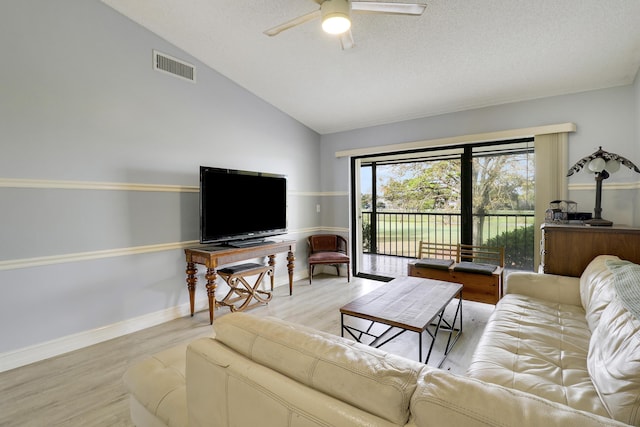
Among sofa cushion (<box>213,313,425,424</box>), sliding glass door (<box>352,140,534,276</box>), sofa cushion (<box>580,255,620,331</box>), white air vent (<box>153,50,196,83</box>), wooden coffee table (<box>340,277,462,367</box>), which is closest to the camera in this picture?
sofa cushion (<box>213,313,425,424</box>)

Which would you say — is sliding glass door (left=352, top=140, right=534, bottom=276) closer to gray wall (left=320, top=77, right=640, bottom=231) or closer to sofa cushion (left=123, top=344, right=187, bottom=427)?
gray wall (left=320, top=77, right=640, bottom=231)

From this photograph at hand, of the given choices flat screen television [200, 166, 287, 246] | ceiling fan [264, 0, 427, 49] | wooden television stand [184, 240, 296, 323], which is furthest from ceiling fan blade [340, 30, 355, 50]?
wooden television stand [184, 240, 296, 323]

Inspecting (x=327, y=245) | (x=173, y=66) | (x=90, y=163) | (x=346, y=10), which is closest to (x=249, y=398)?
(x=346, y=10)

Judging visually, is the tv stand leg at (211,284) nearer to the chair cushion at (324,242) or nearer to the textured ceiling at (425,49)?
the chair cushion at (324,242)

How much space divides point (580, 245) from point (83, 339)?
13.7 ft

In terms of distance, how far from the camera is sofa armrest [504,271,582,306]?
2.24 m

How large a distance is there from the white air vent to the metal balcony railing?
3800 mm

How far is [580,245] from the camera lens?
93.7 inches

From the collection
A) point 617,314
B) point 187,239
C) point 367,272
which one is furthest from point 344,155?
point 617,314

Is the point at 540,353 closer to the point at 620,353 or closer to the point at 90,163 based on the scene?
the point at 620,353

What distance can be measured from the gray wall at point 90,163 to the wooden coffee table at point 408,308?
1993 mm

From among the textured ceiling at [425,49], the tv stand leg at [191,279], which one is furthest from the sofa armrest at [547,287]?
the tv stand leg at [191,279]

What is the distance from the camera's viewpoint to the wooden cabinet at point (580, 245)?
2.21 m

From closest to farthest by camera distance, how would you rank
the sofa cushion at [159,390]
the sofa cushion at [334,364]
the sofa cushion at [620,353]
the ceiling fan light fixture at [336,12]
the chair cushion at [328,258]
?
the sofa cushion at [334,364] < the sofa cushion at [620,353] < the sofa cushion at [159,390] < the ceiling fan light fixture at [336,12] < the chair cushion at [328,258]
